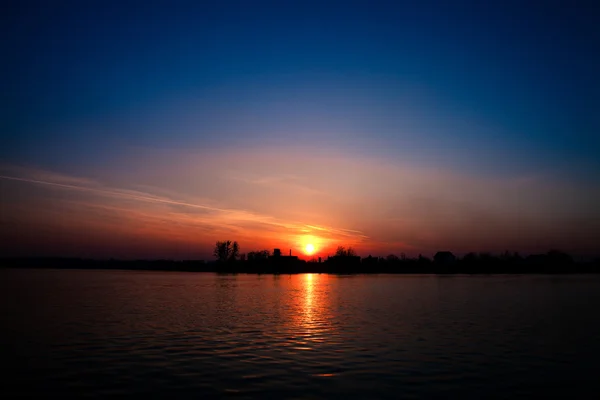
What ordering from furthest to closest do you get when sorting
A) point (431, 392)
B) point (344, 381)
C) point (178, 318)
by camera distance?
1. point (178, 318)
2. point (344, 381)
3. point (431, 392)

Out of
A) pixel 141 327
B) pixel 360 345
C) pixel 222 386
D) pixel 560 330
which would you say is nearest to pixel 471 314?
pixel 560 330

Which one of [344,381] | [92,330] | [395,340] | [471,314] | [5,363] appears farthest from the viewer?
[471,314]

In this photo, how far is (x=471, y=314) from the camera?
5094 cm

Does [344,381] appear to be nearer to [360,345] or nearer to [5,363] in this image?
[360,345]

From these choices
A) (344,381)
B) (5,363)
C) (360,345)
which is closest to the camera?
(344,381)

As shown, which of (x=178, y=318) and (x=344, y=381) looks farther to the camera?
(x=178, y=318)

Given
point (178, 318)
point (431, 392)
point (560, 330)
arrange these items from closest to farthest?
point (431, 392), point (560, 330), point (178, 318)

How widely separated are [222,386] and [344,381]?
18.6 feet

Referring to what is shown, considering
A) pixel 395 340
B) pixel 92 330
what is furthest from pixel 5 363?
pixel 395 340

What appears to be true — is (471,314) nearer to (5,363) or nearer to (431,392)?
(431,392)

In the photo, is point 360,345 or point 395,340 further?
point 395,340

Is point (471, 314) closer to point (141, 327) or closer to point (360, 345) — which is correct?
point (360, 345)

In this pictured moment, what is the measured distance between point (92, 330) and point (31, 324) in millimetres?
7229

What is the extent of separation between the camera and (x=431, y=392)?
64.0 feet
